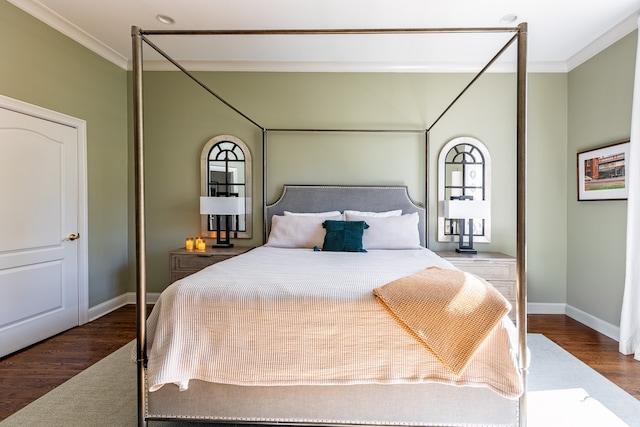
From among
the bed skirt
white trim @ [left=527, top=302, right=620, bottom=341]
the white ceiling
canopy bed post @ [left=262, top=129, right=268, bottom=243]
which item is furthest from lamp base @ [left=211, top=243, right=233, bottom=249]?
white trim @ [left=527, top=302, right=620, bottom=341]

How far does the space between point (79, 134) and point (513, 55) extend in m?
4.47

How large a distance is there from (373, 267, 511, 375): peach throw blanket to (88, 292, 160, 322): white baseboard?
3322 mm

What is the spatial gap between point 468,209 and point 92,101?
4019 millimetres

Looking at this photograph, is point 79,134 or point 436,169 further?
point 436,169

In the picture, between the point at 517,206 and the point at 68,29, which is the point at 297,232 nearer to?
the point at 517,206

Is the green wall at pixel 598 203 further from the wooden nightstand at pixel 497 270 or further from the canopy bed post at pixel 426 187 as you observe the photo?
the canopy bed post at pixel 426 187

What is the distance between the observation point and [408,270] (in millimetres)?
2137

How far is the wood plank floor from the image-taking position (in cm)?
223

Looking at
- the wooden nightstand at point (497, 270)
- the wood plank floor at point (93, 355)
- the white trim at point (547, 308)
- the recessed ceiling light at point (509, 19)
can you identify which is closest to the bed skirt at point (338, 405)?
the wood plank floor at point (93, 355)

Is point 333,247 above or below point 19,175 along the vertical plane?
below

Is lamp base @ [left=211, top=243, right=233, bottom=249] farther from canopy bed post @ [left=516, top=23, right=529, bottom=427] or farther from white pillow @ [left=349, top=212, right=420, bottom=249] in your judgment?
canopy bed post @ [left=516, top=23, right=529, bottom=427]

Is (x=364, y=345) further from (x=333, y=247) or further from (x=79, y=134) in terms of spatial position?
(x=79, y=134)

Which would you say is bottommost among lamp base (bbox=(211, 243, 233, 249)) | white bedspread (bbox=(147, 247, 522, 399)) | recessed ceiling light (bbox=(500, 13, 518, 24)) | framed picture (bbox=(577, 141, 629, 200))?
white bedspread (bbox=(147, 247, 522, 399))

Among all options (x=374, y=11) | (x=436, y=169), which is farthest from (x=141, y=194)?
(x=436, y=169)
